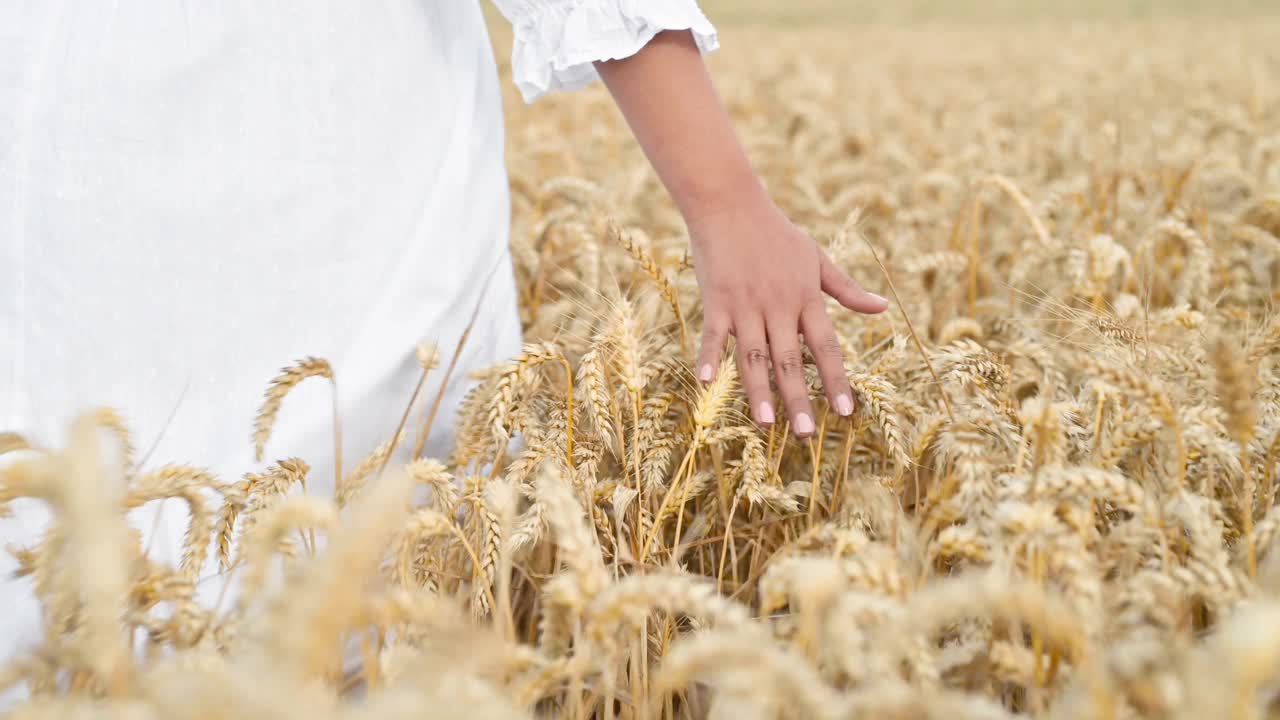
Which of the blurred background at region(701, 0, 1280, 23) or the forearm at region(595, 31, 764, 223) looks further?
the blurred background at region(701, 0, 1280, 23)

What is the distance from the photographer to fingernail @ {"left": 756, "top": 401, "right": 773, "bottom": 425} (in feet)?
2.89

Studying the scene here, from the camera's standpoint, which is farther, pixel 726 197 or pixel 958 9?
pixel 958 9

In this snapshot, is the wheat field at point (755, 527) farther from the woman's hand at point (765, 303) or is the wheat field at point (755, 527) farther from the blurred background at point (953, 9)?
the blurred background at point (953, 9)

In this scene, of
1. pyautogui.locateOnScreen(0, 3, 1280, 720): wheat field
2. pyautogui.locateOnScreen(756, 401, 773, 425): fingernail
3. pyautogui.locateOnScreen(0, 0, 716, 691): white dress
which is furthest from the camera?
pyautogui.locateOnScreen(756, 401, 773, 425): fingernail

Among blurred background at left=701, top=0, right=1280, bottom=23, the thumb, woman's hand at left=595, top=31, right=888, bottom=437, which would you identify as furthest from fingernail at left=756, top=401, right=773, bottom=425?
blurred background at left=701, top=0, right=1280, bottom=23

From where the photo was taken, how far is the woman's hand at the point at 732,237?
2.93 feet

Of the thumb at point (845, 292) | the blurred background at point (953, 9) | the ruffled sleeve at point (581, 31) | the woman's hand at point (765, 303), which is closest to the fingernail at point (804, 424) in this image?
the woman's hand at point (765, 303)

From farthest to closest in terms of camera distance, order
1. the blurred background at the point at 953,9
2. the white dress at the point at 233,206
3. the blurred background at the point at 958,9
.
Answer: the blurred background at the point at 958,9
the blurred background at the point at 953,9
the white dress at the point at 233,206

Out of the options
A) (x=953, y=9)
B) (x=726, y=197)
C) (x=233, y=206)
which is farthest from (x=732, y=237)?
(x=953, y=9)

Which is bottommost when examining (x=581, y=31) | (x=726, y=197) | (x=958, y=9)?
(x=726, y=197)

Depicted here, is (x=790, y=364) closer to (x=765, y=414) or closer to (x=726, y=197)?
(x=765, y=414)

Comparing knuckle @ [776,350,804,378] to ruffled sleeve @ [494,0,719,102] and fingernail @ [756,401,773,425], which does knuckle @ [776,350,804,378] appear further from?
ruffled sleeve @ [494,0,719,102]

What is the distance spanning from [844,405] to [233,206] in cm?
60

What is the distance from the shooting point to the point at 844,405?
875mm
